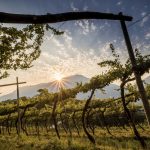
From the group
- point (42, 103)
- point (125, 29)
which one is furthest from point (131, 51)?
point (42, 103)

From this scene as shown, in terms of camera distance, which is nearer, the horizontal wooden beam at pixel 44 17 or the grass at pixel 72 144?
the horizontal wooden beam at pixel 44 17

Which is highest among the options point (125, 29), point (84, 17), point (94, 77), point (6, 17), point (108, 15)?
point (94, 77)

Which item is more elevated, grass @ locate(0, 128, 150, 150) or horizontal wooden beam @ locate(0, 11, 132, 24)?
horizontal wooden beam @ locate(0, 11, 132, 24)

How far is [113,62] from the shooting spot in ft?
43.4

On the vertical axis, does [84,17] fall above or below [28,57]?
below

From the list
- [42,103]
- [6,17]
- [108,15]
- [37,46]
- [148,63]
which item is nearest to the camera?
[6,17]

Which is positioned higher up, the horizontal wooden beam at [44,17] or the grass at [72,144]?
the horizontal wooden beam at [44,17]

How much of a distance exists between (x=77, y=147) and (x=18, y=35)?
20.6 feet

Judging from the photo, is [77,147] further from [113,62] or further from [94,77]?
[94,77]

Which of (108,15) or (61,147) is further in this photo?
(61,147)

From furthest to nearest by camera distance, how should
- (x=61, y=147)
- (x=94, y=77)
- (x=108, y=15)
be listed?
(x=94, y=77) < (x=61, y=147) < (x=108, y=15)

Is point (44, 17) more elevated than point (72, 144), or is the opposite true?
point (44, 17)

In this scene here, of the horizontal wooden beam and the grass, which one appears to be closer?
the horizontal wooden beam

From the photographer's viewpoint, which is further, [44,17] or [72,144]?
[72,144]
